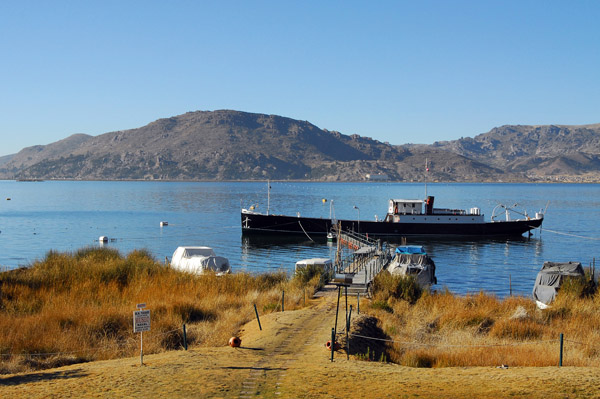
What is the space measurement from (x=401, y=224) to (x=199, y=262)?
42.9m

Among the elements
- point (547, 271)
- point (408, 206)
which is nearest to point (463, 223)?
point (408, 206)

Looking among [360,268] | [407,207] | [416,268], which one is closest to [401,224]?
[407,207]

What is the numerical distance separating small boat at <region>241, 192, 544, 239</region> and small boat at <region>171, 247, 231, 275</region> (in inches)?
1394

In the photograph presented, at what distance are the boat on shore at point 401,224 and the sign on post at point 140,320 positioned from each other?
60.0 metres

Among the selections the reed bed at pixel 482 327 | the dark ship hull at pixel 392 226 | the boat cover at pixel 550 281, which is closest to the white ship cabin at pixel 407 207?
the dark ship hull at pixel 392 226

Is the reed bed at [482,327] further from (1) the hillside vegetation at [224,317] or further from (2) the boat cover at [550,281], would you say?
(2) the boat cover at [550,281]

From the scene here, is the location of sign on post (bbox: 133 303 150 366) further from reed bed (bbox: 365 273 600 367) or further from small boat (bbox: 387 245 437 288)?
small boat (bbox: 387 245 437 288)

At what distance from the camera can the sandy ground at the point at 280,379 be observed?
533 inches

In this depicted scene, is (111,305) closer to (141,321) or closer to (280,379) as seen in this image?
(141,321)

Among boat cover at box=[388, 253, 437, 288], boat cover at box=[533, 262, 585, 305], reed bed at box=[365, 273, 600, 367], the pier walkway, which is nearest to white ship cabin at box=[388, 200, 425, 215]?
the pier walkway

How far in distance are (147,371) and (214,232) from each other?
69.6 metres

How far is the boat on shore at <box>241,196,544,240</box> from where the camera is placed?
255 ft

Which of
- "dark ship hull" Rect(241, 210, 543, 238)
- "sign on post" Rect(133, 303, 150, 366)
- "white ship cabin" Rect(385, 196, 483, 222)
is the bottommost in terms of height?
"dark ship hull" Rect(241, 210, 543, 238)

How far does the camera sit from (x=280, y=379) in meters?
14.4
